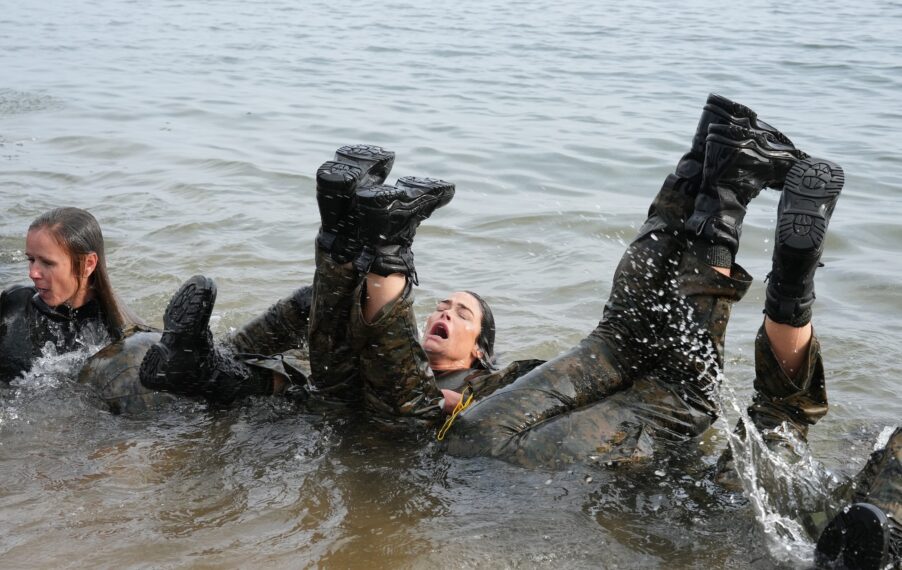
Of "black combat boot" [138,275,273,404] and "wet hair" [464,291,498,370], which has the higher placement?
"black combat boot" [138,275,273,404]

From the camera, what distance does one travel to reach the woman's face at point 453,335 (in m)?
5.57

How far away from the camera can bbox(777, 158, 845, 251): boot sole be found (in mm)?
3928

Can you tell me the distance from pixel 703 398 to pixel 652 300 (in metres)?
0.52

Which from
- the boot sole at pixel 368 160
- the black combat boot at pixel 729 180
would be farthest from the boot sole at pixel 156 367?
the black combat boot at pixel 729 180

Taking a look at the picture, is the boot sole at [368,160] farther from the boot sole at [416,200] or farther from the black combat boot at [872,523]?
the black combat boot at [872,523]

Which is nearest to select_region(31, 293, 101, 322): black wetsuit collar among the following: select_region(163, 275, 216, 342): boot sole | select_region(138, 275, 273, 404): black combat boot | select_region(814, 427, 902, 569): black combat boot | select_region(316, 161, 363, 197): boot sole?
select_region(138, 275, 273, 404): black combat boot

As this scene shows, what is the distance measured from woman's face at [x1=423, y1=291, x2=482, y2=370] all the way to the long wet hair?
5.25ft

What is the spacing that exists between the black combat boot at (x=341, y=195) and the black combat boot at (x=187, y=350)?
2.18ft

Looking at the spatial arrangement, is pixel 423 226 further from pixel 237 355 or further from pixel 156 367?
pixel 156 367

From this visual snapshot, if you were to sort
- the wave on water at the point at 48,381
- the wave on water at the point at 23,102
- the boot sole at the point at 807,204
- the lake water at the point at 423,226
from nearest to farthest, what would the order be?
the boot sole at the point at 807,204 < the lake water at the point at 423,226 < the wave on water at the point at 48,381 < the wave on water at the point at 23,102

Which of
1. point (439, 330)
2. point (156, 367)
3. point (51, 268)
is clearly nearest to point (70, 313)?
point (51, 268)

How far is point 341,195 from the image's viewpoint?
4367 millimetres

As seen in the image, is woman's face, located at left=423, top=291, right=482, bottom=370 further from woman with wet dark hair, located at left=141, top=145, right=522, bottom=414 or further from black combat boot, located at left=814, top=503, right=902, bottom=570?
black combat boot, located at left=814, top=503, right=902, bottom=570

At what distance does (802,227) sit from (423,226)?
5469mm
